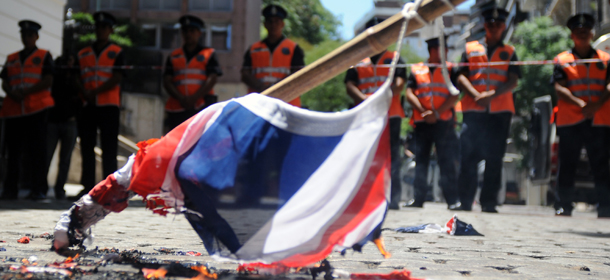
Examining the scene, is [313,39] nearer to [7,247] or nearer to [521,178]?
[521,178]

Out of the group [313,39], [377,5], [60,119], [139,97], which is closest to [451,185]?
[60,119]

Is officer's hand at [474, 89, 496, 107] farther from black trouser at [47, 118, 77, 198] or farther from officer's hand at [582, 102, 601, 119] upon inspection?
black trouser at [47, 118, 77, 198]

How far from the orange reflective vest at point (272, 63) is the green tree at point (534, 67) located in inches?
737

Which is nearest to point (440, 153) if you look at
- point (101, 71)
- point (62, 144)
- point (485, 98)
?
point (485, 98)

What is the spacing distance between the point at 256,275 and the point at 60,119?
674 centimetres

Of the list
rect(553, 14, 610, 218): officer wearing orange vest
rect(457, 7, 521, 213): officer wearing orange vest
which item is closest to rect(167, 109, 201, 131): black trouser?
rect(457, 7, 521, 213): officer wearing orange vest

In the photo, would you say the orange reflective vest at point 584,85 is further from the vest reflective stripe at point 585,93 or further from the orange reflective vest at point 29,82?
the orange reflective vest at point 29,82

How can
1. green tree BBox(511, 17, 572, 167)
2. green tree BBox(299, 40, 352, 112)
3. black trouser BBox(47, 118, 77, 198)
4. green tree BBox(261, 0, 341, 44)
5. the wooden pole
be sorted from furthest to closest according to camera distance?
green tree BBox(261, 0, 341, 44), green tree BBox(299, 40, 352, 112), green tree BBox(511, 17, 572, 167), black trouser BBox(47, 118, 77, 198), the wooden pole

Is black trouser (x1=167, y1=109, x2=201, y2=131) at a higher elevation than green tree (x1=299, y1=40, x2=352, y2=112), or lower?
lower

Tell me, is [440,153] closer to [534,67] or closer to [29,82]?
[29,82]

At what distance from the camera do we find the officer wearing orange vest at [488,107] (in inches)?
288

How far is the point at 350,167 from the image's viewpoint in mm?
2205

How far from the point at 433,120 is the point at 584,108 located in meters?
1.75

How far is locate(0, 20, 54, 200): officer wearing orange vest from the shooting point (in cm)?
738
